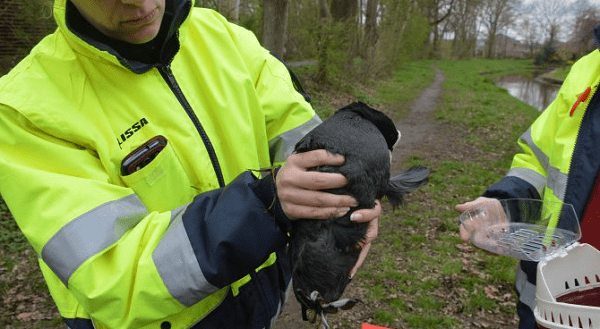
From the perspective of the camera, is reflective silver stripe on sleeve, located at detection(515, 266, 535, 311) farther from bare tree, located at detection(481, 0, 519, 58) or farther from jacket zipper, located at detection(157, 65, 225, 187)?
bare tree, located at detection(481, 0, 519, 58)

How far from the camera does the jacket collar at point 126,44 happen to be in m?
1.44

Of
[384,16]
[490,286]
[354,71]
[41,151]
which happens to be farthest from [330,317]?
[384,16]

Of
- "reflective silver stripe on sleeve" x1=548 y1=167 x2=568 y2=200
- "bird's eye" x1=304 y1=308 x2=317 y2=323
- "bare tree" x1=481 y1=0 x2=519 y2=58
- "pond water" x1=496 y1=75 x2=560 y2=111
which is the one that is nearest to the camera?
"bird's eye" x1=304 y1=308 x2=317 y2=323

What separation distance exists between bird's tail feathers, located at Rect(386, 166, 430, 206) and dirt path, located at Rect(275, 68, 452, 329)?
2922mm

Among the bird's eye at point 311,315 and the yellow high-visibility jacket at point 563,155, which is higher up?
the yellow high-visibility jacket at point 563,155

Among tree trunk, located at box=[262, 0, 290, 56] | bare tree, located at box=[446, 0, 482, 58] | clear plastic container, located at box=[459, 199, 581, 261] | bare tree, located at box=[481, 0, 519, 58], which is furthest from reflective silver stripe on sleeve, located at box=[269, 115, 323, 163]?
bare tree, located at box=[481, 0, 519, 58]

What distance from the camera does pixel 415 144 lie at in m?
10.9

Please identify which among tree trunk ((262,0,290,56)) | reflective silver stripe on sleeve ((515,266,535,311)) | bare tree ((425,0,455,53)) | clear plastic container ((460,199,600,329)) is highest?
bare tree ((425,0,455,53))

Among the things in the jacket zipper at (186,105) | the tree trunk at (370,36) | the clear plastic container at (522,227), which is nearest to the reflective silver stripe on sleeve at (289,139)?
the jacket zipper at (186,105)

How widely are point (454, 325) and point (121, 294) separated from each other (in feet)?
12.8

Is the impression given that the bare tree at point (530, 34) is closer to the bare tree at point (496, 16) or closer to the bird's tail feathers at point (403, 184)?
the bare tree at point (496, 16)

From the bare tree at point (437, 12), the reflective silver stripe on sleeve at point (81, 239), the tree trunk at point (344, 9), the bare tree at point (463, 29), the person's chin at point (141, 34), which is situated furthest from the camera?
the bare tree at point (463, 29)

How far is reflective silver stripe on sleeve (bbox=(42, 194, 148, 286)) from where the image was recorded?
127 centimetres

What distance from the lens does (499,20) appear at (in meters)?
70.7
